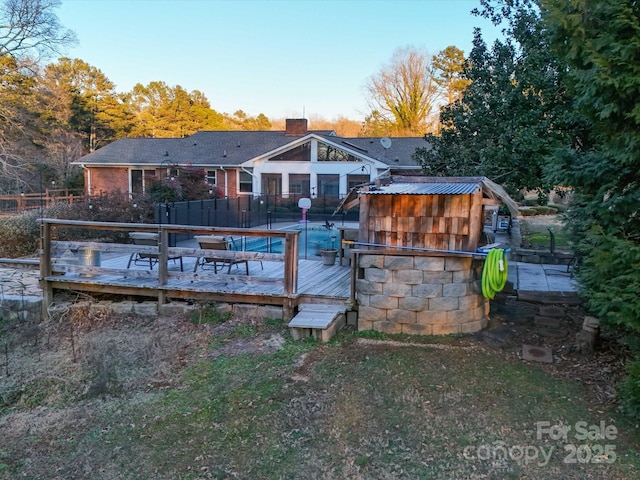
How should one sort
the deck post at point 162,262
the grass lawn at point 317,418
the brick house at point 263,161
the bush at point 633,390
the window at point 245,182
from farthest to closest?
the window at point 245,182 < the brick house at point 263,161 < the deck post at point 162,262 < the bush at point 633,390 < the grass lawn at point 317,418

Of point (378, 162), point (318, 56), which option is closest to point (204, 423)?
point (378, 162)

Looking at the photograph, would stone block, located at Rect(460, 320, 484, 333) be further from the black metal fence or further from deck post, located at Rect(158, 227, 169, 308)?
the black metal fence

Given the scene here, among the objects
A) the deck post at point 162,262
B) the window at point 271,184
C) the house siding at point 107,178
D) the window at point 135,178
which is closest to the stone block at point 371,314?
the deck post at point 162,262

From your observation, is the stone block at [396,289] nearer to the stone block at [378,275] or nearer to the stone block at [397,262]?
the stone block at [378,275]

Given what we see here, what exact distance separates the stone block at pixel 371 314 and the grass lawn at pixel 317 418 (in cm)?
28

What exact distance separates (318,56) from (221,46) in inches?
244

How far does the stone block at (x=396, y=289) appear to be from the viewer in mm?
5887

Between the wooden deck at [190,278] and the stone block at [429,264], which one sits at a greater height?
the stone block at [429,264]

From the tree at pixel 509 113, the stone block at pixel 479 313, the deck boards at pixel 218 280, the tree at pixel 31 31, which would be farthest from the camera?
the tree at pixel 31 31

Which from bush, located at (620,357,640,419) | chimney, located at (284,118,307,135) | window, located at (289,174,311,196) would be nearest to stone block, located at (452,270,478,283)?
bush, located at (620,357,640,419)

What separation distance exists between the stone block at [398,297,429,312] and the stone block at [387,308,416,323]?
0.21ft

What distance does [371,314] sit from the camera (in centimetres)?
603

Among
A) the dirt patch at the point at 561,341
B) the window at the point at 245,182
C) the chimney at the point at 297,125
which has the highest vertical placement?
the chimney at the point at 297,125

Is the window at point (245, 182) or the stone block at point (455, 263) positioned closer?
the stone block at point (455, 263)
